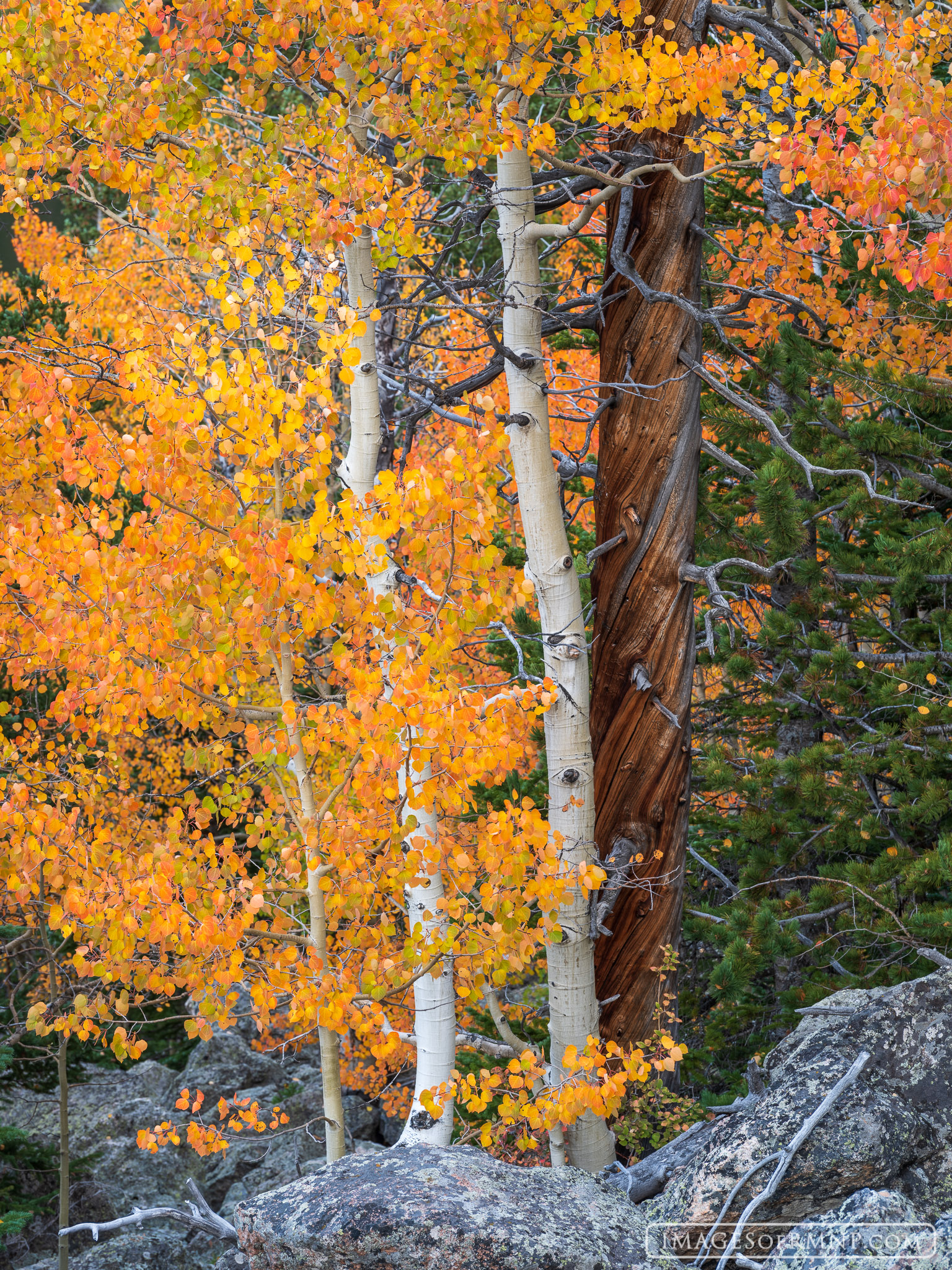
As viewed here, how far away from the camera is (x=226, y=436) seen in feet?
14.3

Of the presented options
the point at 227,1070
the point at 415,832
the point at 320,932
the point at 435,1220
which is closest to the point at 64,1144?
the point at 320,932

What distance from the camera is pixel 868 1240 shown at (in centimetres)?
319

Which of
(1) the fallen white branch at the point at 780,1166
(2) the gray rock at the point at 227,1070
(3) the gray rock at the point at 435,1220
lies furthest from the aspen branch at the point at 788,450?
(2) the gray rock at the point at 227,1070

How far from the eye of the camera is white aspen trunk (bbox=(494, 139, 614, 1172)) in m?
4.99

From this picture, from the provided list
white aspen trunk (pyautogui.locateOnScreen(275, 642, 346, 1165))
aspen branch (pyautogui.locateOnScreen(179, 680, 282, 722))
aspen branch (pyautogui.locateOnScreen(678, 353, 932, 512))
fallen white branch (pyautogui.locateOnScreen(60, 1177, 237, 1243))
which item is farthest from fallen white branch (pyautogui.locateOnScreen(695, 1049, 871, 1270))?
aspen branch (pyautogui.locateOnScreen(179, 680, 282, 722))

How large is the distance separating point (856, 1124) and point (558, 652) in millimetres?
2493

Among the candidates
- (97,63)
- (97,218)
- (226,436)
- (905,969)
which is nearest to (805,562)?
(905,969)

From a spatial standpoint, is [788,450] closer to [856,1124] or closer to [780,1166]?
[856,1124]

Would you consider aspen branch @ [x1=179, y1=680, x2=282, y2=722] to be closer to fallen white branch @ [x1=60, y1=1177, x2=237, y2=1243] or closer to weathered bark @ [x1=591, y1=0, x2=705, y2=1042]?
weathered bark @ [x1=591, y1=0, x2=705, y2=1042]

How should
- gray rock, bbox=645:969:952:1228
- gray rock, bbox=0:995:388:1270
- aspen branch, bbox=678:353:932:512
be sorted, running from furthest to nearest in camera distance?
gray rock, bbox=0:995:388:1270, aspen branch, bbox=678:353:932:512, gray rock, bbox=645:969:952:1228

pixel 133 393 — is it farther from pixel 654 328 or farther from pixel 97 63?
pixel 654 328

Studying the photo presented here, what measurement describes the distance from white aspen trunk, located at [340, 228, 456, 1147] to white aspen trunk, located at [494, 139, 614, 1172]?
2.10ft

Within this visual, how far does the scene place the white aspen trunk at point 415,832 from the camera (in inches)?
186

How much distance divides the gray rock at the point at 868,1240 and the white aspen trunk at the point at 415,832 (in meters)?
1.74
